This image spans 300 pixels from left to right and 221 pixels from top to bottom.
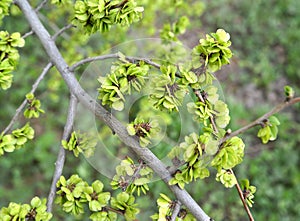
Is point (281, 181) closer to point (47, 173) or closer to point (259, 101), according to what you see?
point (259, 101)

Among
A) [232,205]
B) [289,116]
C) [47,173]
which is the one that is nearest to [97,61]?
[47,173]

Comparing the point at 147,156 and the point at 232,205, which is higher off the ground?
the point at 147,156

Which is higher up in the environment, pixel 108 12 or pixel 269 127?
pixel 108 12

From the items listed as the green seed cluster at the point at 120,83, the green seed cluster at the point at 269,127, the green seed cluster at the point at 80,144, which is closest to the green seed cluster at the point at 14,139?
the green seed cluster at the point at 80,144

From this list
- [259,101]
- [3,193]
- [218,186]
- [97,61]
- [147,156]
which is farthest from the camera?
[259,101]

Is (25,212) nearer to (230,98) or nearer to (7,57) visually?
(7,57)

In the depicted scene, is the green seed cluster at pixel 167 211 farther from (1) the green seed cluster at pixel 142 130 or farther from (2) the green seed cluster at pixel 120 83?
(2) the green seed cluster at pixel 120 83

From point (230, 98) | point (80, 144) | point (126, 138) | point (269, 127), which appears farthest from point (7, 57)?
point (230, 98)

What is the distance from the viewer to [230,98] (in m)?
3.41

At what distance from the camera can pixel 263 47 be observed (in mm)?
3783

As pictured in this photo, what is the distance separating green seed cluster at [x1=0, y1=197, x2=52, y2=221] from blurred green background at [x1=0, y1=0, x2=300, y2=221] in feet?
3.86

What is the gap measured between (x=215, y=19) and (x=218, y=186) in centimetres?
164

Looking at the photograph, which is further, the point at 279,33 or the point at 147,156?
the point at 279,33

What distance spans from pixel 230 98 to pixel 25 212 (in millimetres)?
2476
